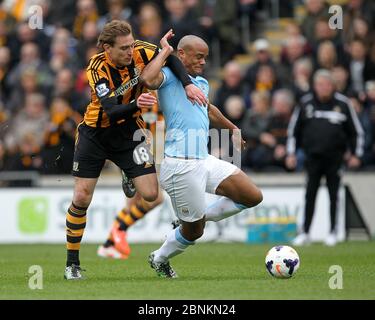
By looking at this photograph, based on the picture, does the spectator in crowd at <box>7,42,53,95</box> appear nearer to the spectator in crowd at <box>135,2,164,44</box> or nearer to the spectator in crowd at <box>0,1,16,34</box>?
the spectator in crowd at <box>0,1,16,34</box>

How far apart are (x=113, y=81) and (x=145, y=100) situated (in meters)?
0.77

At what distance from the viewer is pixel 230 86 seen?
18.7 meters

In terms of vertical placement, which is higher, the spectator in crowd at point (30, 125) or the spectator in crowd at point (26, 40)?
the spectator in crowd at point (26, 40)

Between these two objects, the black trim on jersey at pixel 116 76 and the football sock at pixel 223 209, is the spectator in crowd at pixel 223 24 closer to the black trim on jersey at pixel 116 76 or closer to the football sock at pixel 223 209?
the football sock at pixel 223 209

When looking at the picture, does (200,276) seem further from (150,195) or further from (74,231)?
(74,231)

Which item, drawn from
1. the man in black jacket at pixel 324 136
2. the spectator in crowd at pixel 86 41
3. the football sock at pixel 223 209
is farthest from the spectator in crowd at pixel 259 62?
the football sock at pixel 223 209

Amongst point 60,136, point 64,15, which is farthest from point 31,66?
point 60,136

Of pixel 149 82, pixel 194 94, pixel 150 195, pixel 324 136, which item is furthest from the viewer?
pixel 324 136

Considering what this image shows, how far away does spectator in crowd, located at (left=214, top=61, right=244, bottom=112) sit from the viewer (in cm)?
1856

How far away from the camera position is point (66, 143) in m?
17.6

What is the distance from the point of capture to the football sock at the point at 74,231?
10.1 m

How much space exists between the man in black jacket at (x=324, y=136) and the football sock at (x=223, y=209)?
541cm

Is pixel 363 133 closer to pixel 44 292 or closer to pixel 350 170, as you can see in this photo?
pixel 350 170
